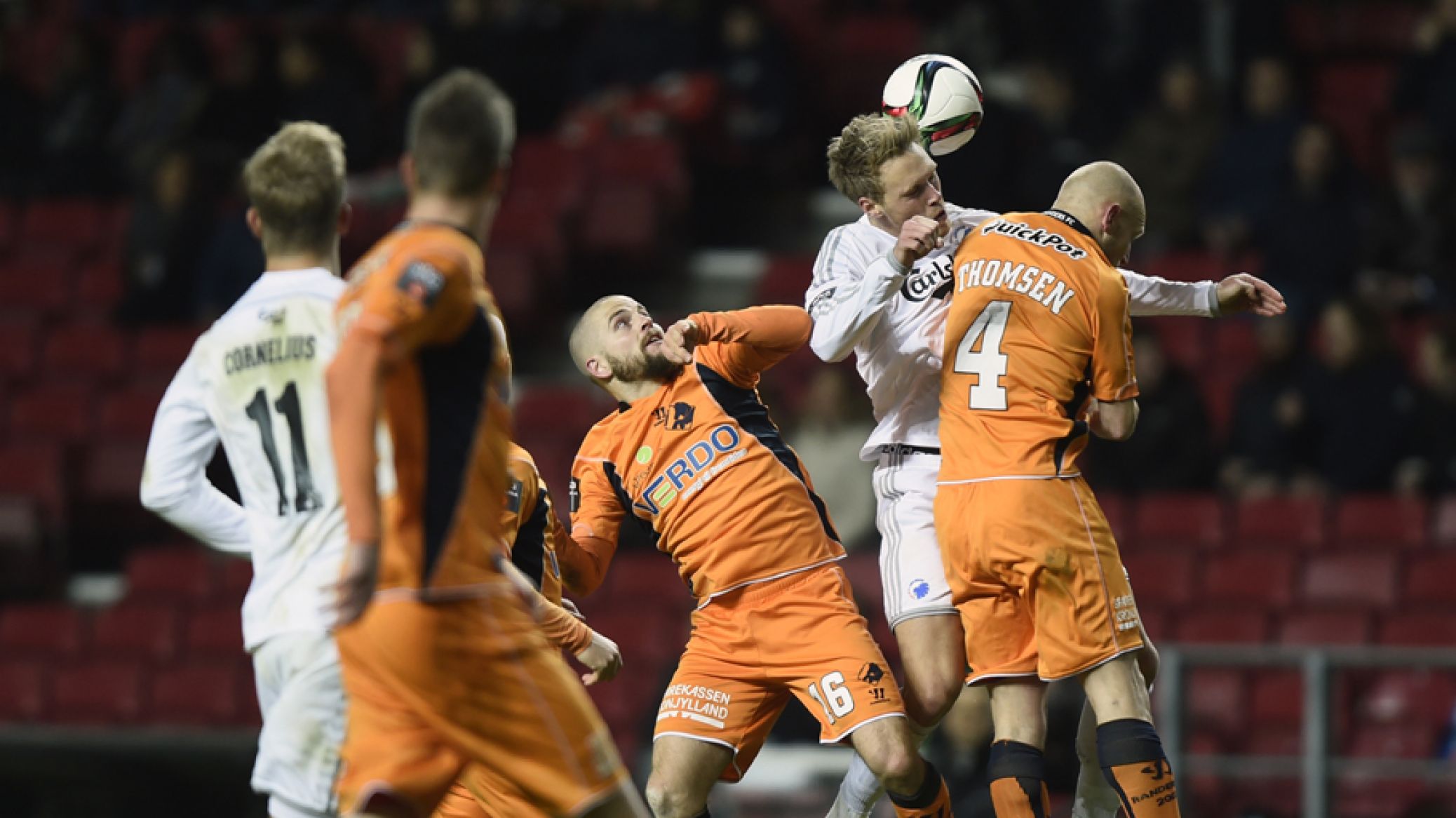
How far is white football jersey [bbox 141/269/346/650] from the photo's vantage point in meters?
4.23

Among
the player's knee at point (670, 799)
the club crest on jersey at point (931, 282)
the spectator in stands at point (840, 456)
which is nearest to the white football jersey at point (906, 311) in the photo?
the club crest on jersey at point (931, 282)

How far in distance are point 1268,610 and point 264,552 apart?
6.43 metres

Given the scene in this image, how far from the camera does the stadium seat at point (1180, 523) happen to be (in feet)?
32.7

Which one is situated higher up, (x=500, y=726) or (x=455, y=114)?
(x=455, y=114)

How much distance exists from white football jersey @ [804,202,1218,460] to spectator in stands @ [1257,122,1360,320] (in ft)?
17.8

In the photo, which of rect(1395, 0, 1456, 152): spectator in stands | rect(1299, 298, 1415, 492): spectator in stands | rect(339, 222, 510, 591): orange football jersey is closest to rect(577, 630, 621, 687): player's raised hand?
rect(339, 222, 510, 591): orange football jersey

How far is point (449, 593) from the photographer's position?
3871 mm

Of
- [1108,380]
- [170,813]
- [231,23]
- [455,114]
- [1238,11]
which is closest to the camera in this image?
[455,114]

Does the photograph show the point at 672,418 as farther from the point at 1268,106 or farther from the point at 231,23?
the point at 231,23

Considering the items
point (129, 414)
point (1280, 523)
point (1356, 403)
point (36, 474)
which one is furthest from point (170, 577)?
point (1356, 403)

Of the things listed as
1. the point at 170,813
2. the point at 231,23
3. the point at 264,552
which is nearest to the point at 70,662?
the point at 170,813

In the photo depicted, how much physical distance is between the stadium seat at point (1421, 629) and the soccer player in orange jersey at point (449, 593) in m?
6.35

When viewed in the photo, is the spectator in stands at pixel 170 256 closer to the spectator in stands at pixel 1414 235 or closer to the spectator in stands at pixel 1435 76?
the spectator in stands at pixel 1414 235

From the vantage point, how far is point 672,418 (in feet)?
18.5
